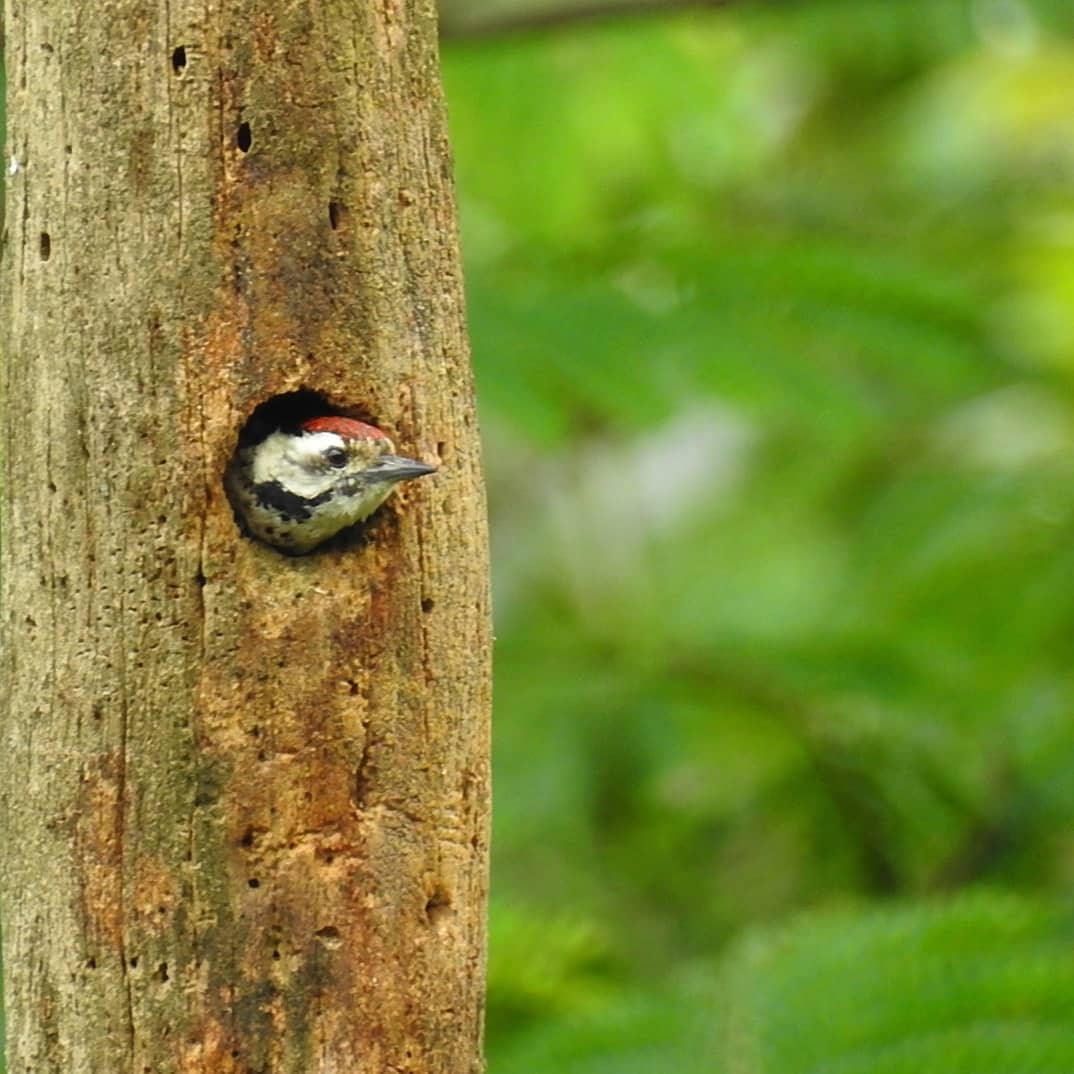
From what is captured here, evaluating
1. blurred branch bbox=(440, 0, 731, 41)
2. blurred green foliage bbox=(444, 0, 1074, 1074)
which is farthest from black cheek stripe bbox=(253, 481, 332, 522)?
blurred branch bbox=(440, 0, 731, 41)

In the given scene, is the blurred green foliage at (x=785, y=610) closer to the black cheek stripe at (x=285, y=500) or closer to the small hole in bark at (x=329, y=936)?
the small hole in bark at (x=329, y=936)

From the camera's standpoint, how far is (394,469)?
11.6 ft

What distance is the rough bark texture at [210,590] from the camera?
3.44m

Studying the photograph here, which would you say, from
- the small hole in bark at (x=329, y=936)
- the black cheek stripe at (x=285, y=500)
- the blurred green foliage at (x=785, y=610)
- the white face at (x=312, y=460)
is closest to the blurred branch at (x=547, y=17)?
the blurred green foliage at (x=785, y=610)

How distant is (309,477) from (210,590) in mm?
262

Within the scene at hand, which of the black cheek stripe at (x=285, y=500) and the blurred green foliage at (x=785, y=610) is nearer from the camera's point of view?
the black cheek stripe at (x=285, y=500)

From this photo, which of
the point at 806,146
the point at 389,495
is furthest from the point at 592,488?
the point at 389,495

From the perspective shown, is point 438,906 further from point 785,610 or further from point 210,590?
point 785,610

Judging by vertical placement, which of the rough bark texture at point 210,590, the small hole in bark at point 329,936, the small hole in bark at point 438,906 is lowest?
the small hole in bark at point 329,936

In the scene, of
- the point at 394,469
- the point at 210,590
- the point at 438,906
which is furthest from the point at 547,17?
the point at 438,906

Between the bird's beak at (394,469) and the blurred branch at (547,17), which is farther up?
the blurred branch at (547,17)

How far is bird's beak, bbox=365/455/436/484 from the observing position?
349 cm

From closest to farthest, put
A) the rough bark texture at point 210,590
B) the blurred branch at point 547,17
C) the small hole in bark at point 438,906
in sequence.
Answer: the rough bark texture at point 210,590 < the small hole in bark at point 438,906 < the blurred branch at point 547,17

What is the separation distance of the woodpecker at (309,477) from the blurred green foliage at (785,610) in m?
1.78
